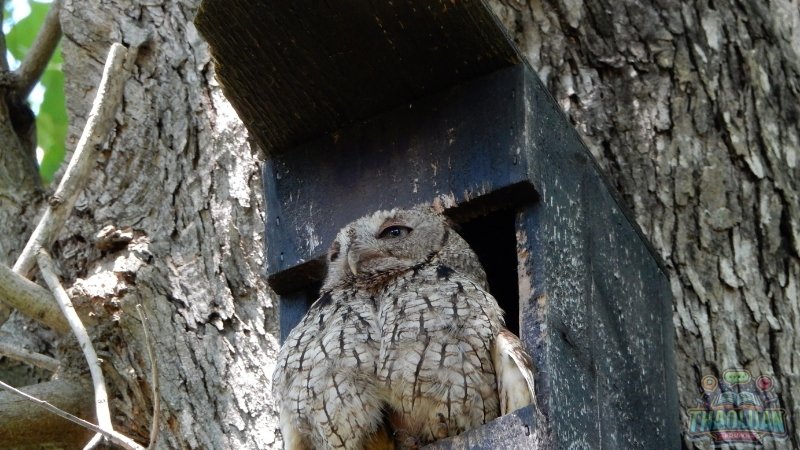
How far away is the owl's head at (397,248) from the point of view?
3.01 m

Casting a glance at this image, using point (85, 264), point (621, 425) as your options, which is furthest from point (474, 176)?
point (85, 264)

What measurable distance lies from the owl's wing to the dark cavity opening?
0.68m

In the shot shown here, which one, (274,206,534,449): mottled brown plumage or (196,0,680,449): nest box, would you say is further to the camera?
(196,0,680,449): nest box

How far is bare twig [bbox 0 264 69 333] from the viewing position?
313 centimetres

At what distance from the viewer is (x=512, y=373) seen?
97.0 inches

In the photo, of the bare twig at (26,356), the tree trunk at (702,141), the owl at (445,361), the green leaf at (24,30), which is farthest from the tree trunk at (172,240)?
the green leaf at (24,30)

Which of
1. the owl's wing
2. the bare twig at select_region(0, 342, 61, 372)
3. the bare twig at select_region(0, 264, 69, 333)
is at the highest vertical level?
the bare twig at select_region(0, 264, 69, 333)

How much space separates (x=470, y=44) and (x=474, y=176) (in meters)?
→ 0.35

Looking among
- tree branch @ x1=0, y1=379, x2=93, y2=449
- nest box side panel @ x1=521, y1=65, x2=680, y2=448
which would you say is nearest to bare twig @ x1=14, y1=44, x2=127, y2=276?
tree branch @ x1=0, y1=379, x2=93, y2=449

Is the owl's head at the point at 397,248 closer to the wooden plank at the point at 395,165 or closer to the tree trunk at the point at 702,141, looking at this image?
the wooden plank at the point at 395,165

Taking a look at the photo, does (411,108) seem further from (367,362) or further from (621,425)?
(621,425)

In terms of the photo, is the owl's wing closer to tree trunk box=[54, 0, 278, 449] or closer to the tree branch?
tree trunk box=[54, 0, 278, 449]

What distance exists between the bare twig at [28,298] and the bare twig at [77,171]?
0.16 ft

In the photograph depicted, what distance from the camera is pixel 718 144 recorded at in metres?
3.55
